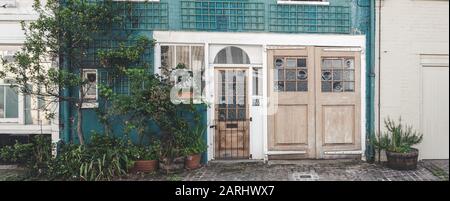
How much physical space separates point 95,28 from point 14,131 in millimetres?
3103

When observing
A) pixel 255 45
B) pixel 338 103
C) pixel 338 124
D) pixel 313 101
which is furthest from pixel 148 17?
pixel 338 124

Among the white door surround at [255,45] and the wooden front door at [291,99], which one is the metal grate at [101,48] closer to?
the white door surround at [255,45]

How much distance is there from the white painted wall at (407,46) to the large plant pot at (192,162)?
4.32 meters

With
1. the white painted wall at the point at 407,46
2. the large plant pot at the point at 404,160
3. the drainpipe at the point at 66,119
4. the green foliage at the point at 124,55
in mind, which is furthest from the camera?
the white painted wall at the point at 407,46

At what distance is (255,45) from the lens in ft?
25.0

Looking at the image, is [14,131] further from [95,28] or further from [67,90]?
[95,28]

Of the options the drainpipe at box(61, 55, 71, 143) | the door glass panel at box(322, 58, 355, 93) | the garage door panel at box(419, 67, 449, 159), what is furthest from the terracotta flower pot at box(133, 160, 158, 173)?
the garage door panel at box(419, 67, 449, 159)

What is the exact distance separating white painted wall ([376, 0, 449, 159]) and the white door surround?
20.7 inches

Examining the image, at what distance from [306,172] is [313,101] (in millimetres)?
1649

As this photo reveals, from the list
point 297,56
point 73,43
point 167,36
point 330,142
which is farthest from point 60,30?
point 330,142

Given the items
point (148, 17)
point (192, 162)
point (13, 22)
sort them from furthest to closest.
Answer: point (148, 17)
point (13, 22)
point (192, 162)

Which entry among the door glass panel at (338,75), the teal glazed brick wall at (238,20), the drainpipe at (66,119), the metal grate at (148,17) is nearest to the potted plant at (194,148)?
the teal glazed brick wall at (238,20)

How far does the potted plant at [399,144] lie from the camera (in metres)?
6.98

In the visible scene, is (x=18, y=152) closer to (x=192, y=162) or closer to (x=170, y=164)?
(x=170, y=164)
